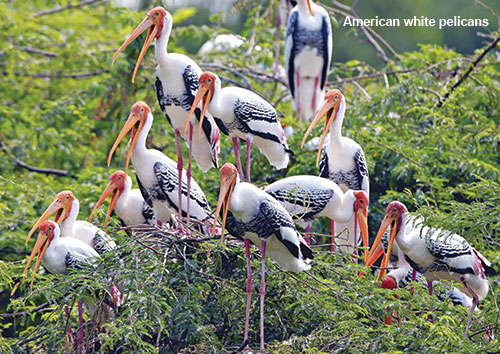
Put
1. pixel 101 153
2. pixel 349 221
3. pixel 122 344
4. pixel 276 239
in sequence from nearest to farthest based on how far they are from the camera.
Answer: pixel 122 344 → pixel 276 239 → pixel 349 221 → pixel 101 153

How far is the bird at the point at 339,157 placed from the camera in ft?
21.8

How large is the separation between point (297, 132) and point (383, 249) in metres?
2.57

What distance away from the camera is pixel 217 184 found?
7844 mm

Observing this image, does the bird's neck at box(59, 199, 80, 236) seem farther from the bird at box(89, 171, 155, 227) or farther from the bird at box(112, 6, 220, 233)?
the bird at box(112, 6, 220, 233)

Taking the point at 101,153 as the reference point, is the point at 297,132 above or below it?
above

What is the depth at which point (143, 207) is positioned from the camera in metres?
6.60

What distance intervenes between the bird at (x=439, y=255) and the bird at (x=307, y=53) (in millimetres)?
2745

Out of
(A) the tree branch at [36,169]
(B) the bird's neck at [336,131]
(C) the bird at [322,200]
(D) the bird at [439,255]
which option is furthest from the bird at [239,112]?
(A) the tree branch at [36,169]

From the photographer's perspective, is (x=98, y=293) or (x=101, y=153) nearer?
(x=98, y=293)

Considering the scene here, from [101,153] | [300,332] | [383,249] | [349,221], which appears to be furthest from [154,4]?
[300,332]

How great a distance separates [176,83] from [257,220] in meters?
1.43

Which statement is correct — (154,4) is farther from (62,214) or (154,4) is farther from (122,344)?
(122,344)

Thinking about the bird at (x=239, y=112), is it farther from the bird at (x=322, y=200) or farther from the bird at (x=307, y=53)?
the bird at (x=307, y=53)

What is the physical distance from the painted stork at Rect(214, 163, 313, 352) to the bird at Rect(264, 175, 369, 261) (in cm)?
108
